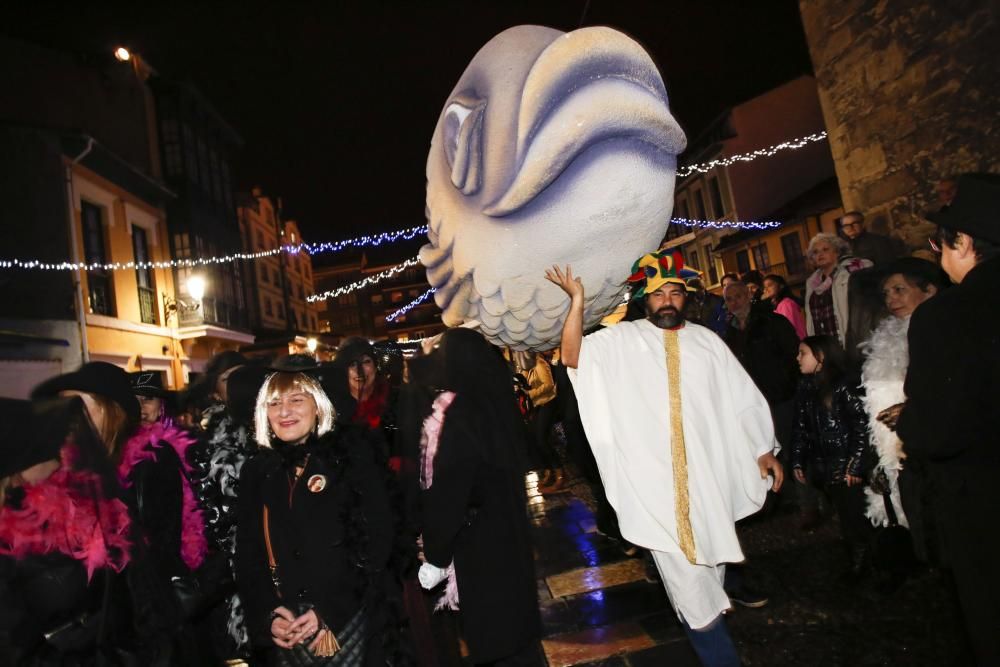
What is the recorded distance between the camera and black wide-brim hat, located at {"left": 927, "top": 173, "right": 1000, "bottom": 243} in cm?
186

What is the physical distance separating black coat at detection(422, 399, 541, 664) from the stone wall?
3708 mm

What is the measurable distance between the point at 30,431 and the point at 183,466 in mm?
1514

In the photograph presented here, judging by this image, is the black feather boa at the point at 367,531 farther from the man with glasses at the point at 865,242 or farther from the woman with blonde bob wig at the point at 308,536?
the man with glasses at the point at 865,242

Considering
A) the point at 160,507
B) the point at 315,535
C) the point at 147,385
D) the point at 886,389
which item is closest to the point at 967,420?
the point at 886,389

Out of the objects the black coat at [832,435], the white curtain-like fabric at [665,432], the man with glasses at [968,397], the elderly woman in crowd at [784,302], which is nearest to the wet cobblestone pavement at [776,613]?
the black coat at [832,435]

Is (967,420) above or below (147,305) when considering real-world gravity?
below

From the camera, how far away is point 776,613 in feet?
10.6

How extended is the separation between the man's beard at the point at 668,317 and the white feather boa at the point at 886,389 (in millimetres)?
1304

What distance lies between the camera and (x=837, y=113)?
17.1 feet

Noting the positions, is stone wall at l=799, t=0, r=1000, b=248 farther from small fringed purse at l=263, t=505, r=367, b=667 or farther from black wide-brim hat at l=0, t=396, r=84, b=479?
black wide-brim hat at l=0, t=396, r=84, b=479

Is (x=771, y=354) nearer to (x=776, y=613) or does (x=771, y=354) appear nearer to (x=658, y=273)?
(x=776, y=613)

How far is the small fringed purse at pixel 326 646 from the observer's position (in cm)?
213

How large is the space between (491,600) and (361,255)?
203 feet

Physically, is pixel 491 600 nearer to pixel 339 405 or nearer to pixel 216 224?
pixel 339 405
